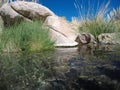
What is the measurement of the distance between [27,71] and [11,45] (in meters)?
3.05

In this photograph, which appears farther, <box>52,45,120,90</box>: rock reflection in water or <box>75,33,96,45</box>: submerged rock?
<box>75,33,96,45</box>: submerged rock

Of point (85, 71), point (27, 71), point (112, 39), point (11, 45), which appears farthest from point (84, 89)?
point (112, 39)

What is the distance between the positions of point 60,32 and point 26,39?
120 inches

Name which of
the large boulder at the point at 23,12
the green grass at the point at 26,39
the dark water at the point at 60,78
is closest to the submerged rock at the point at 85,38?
the green grass at the point at 26,39

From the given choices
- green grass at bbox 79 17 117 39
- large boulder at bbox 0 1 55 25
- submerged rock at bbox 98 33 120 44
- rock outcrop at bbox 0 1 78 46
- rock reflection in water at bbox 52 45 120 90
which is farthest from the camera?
large boulder at bbox 0 1 55 25

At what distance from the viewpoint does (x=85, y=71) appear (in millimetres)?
3023

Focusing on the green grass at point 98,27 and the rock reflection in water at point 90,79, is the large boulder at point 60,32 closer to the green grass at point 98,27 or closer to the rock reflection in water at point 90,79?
the green grass at point 98,27

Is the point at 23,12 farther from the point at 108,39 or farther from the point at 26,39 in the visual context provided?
the point at 26,39

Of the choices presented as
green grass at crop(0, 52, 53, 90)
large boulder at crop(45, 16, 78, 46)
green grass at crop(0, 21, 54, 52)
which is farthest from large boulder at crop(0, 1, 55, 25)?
green grass at crop(0, 52, 53, 90)

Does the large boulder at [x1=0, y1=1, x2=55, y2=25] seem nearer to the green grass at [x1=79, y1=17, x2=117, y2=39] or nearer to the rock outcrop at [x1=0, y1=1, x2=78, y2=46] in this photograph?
the rock outcrop at [x1=0, y1=1, x2=78, y2=46]

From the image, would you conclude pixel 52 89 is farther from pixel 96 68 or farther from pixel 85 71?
pixel 96 68

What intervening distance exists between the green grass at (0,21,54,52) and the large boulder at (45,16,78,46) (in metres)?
1.73

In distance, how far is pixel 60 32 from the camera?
9180 mm

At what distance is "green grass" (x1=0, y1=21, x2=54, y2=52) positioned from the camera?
19.5ft
